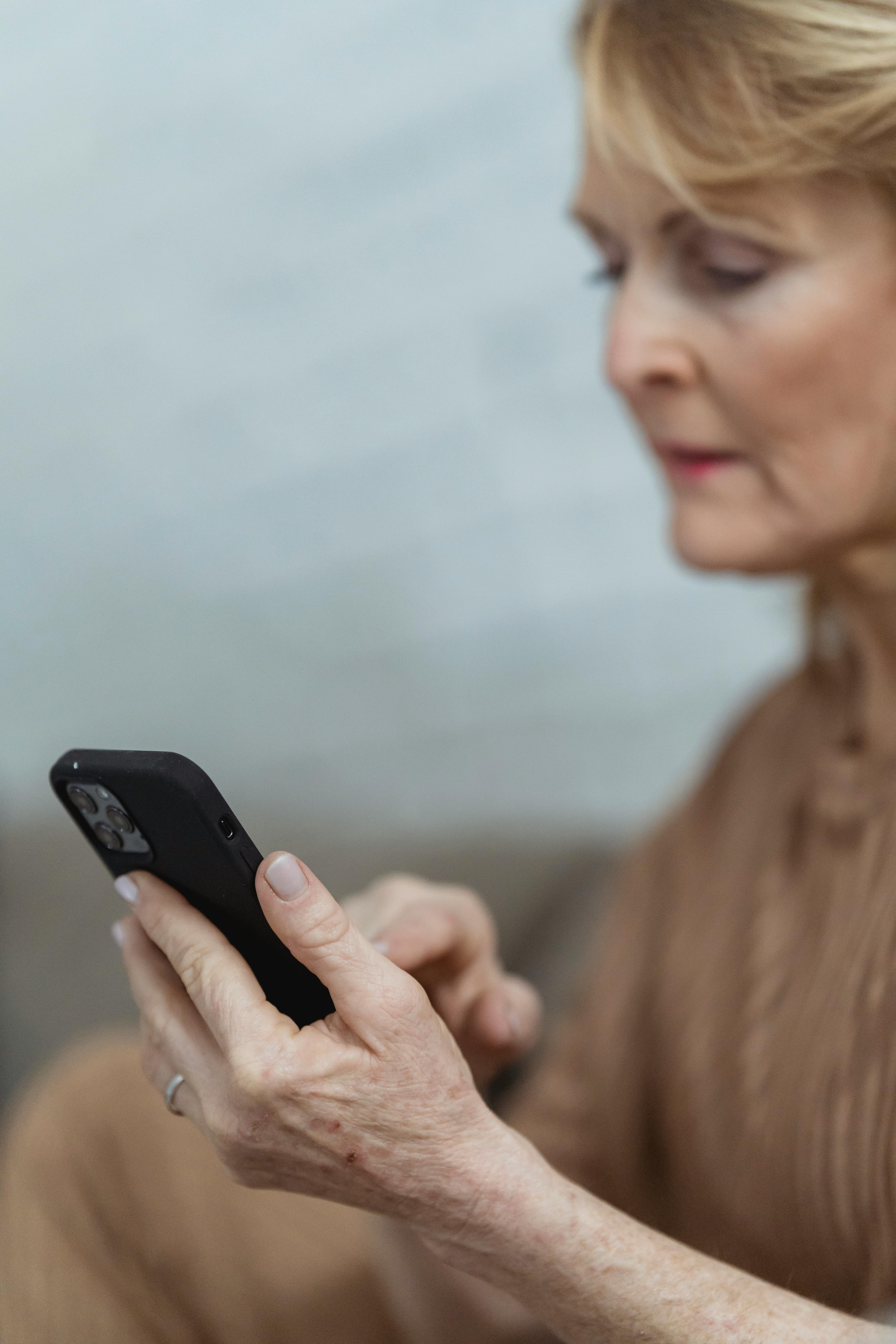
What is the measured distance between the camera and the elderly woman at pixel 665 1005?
371 mm

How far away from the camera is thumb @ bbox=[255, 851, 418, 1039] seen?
342 millimetres

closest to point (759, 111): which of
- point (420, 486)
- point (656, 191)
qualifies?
point (656, 191)

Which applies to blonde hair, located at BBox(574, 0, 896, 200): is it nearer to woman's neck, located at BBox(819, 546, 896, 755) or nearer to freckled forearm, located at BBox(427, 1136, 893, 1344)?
woman's neck, located at BBox(819, 546, 896, 755)

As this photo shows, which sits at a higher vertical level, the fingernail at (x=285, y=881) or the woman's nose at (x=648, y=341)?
the woman's nose at (x=648, y=341)

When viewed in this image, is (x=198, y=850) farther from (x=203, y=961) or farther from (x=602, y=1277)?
(x=602, y=1277)

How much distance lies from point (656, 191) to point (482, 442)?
1.68ft

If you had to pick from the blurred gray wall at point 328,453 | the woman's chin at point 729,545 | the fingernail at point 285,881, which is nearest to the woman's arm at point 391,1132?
the fingernail at point 285,881

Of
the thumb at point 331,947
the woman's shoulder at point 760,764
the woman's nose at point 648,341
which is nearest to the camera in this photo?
the thumb at point 331,947

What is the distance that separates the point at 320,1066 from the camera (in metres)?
0.35

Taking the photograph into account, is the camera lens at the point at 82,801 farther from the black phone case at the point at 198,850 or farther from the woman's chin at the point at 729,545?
the woman's chin at the point at 729,545

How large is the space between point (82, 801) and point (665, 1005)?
46cm

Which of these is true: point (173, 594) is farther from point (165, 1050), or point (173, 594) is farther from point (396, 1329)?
point (396, 1329)

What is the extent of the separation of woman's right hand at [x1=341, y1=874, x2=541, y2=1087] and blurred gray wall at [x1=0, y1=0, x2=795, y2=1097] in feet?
0.27

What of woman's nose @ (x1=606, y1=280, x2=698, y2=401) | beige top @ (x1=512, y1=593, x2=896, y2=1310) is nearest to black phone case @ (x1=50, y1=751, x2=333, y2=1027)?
beige top @ (x1=512, y1=593, x2=896, y2=1310)
